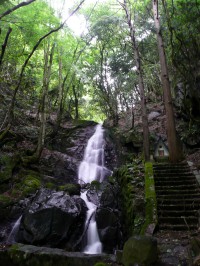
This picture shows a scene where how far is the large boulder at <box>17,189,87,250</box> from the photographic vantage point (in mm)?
7379

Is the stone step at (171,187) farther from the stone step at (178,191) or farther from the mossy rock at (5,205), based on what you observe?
the mossy rock at (5,205)

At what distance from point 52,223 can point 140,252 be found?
13.4 feet

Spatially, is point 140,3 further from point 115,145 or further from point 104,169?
point 104,169

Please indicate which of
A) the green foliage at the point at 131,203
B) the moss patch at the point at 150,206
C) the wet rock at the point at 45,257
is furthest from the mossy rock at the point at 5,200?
the moss patch at the point at 150,206

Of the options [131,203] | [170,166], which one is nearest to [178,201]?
[131,203]

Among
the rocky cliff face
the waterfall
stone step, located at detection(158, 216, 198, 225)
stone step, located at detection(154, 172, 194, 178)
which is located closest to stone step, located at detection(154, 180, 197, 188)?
stone step, located at detection(154, 172, 194, 178)

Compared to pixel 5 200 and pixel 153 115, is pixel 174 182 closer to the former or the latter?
pixel 5 200

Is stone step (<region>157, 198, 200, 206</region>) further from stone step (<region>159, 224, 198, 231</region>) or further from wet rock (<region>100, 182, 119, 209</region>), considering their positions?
wet rock (<region>100, 182, 119, 209</region>)

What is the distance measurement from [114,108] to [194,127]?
10991 millimetres

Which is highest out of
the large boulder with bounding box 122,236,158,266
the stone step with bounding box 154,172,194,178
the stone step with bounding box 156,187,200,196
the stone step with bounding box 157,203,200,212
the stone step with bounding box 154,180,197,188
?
the stone step with bounding box 154,172,194,178

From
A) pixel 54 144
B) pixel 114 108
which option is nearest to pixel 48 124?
pixel 54 144

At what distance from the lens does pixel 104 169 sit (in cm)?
1454

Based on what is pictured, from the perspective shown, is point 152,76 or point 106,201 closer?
point 106,201

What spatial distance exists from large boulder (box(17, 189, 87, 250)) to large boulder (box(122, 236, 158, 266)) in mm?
3670
